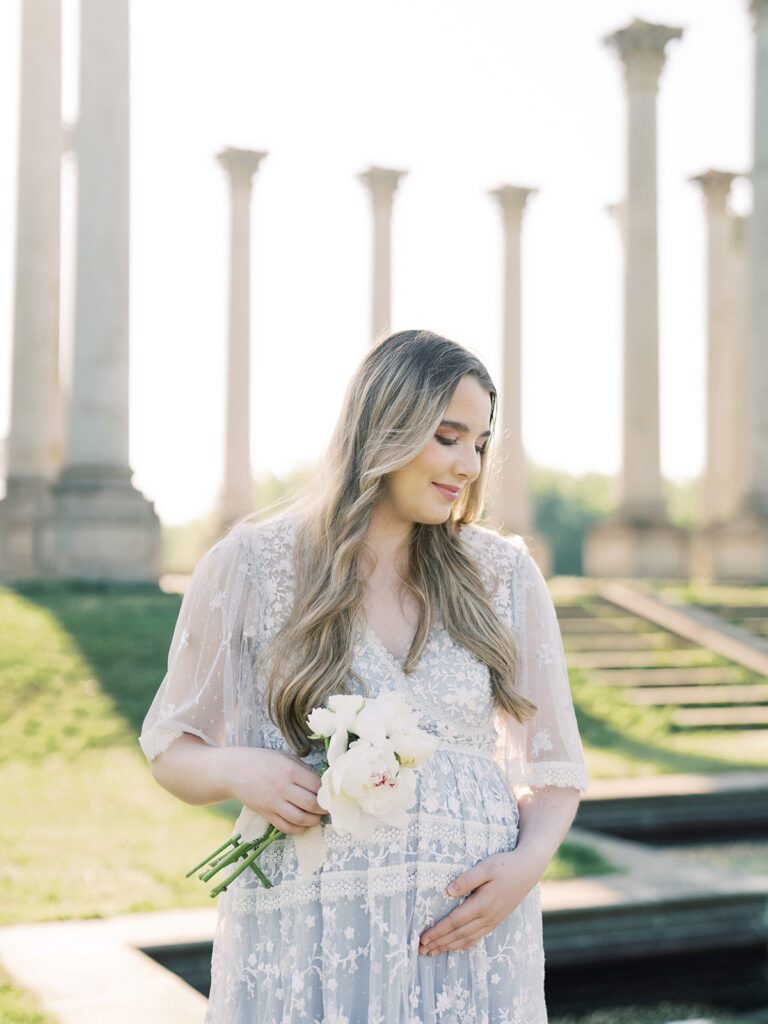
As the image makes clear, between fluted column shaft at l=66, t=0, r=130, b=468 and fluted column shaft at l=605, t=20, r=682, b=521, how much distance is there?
3196cm

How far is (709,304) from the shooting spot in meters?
93.6

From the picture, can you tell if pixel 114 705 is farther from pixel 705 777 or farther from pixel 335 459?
pixel 335 459

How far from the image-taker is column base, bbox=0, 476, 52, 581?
51.2m

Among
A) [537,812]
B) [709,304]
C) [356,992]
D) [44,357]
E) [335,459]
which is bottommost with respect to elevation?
[356,992]

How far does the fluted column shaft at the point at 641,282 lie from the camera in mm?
72500

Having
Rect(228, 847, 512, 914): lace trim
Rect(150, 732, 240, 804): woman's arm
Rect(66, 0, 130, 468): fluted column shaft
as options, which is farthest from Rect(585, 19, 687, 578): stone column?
Rect(228, 847, 512, 914): lace trim

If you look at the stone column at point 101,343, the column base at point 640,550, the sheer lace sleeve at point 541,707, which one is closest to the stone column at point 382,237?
the column base at point 640,550

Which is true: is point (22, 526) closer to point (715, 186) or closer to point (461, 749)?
point (461, 749)

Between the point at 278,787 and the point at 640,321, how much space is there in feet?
223

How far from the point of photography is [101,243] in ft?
163

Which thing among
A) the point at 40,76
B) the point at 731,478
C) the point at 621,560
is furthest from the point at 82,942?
the point at 731,478

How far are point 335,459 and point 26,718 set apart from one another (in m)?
25.0

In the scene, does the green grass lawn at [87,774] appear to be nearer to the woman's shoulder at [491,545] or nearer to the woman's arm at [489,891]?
the woman's shoulder at [491,545]

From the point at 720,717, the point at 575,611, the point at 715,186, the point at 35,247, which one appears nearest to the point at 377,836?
the point at 720,717
